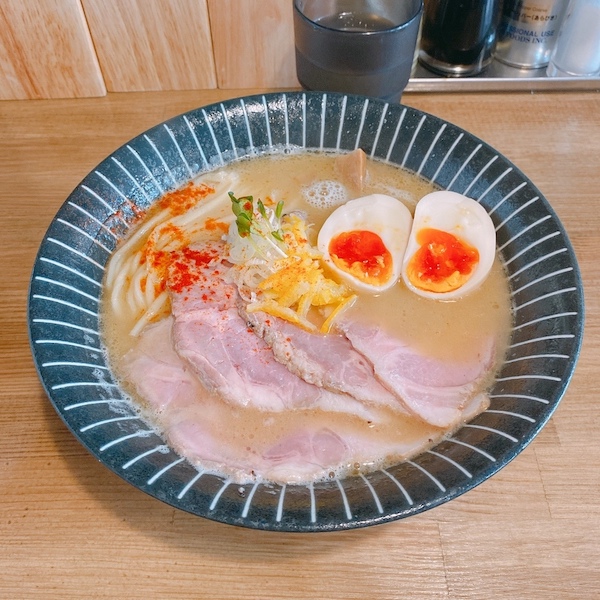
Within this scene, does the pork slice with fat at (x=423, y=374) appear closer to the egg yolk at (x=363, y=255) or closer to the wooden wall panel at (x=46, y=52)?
the egg yolk at (x=363, y=255)

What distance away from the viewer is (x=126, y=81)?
7.31ft

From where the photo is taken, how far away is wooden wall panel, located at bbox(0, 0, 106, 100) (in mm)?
1968

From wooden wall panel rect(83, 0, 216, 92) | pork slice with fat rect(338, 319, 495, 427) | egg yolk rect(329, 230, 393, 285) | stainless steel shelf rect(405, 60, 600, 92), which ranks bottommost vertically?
pork slice with fat rect(338, 319, 495, 427)

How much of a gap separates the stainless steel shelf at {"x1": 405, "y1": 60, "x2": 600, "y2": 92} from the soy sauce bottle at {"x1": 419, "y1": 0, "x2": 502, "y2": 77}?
0.15ft

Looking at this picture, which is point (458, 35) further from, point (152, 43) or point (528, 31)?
point (152, 43)

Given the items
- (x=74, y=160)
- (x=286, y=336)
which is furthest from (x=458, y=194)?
(x=74, y=160)

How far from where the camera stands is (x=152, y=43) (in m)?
2.12

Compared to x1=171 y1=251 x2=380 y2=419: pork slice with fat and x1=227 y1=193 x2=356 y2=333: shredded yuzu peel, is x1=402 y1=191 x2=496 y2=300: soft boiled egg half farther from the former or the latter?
x1=171 y1=251 x2=380 y2=419: pork slice with fat

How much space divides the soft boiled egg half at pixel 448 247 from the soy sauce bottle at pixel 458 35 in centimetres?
77

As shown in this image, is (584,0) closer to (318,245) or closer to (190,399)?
(318,245)

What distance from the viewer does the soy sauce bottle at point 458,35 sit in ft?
6.46

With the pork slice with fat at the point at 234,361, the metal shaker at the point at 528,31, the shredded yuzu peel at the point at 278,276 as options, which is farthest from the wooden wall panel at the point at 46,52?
the metal shaker at the point at 528,31

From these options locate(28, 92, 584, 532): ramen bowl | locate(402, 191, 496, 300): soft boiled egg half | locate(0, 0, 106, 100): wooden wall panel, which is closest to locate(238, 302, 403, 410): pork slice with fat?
→ locate(28, 92, 584, 532): ramen bowl

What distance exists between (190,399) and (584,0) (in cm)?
183
